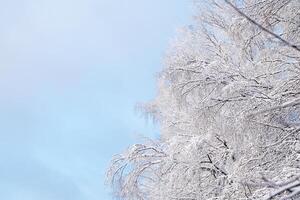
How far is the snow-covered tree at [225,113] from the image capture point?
5.38 metres

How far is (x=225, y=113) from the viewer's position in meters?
6.06

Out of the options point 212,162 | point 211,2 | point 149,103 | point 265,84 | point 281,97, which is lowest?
point 281,97

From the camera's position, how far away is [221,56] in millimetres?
7738

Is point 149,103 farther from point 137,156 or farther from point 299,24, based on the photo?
point 299,24

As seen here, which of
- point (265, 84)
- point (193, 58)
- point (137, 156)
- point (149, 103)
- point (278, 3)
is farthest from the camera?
point (149, 103)

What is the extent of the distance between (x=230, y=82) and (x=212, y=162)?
203cm

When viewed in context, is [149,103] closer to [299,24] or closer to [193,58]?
[193,58]

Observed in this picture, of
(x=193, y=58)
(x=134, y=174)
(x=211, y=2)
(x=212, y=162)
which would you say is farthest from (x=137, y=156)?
(x=211, y=2)

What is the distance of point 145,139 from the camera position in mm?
8984

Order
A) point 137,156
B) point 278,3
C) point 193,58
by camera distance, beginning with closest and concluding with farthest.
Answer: point 278,3 < point 193,58 < point 137,156

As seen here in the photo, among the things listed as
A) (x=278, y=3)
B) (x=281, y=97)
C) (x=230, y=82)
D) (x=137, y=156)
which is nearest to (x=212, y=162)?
(x=137, y=156)

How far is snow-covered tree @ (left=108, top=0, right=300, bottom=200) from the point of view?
17.7 feet

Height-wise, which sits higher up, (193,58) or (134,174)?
(193,58)

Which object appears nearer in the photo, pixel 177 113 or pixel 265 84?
pixel 265 84
